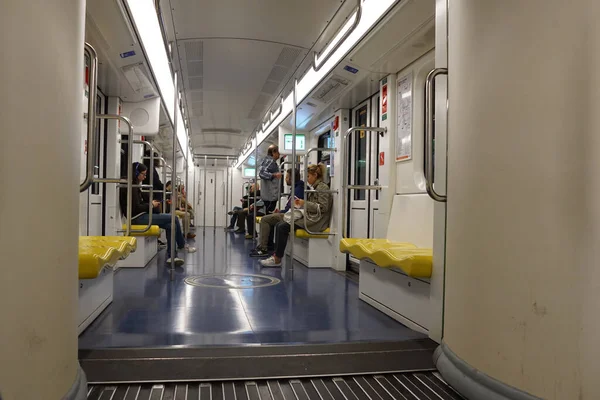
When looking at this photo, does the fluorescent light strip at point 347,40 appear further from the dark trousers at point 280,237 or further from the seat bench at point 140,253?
the seat bench at point 140,253

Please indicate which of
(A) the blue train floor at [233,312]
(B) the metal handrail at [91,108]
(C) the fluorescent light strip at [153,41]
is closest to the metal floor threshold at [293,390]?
(A) the blue train floor at [233,312]

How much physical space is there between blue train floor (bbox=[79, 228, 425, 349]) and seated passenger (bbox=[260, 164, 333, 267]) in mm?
628

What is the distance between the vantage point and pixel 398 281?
121 inches

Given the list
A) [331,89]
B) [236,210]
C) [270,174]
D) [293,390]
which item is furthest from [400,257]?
[236,210]

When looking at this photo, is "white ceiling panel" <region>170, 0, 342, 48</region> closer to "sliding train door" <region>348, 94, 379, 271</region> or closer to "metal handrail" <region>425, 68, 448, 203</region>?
"sliding train door" <region>348, 94, 379, 271</region>

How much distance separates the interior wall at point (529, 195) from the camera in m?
1.38

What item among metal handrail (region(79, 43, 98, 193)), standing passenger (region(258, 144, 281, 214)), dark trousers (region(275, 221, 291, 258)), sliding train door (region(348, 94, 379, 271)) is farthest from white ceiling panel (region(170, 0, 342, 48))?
standing passenger (region(258, 144, 281, 214))

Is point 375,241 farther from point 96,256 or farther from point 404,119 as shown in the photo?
point 96,256

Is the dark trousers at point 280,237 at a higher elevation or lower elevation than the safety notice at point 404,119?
lower

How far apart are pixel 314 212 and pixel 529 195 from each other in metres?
4.17

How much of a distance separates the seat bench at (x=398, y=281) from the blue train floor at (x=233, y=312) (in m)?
0.08

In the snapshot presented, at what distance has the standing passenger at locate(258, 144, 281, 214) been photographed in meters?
7.02

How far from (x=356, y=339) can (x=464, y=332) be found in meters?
0.82

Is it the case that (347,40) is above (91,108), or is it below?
above
